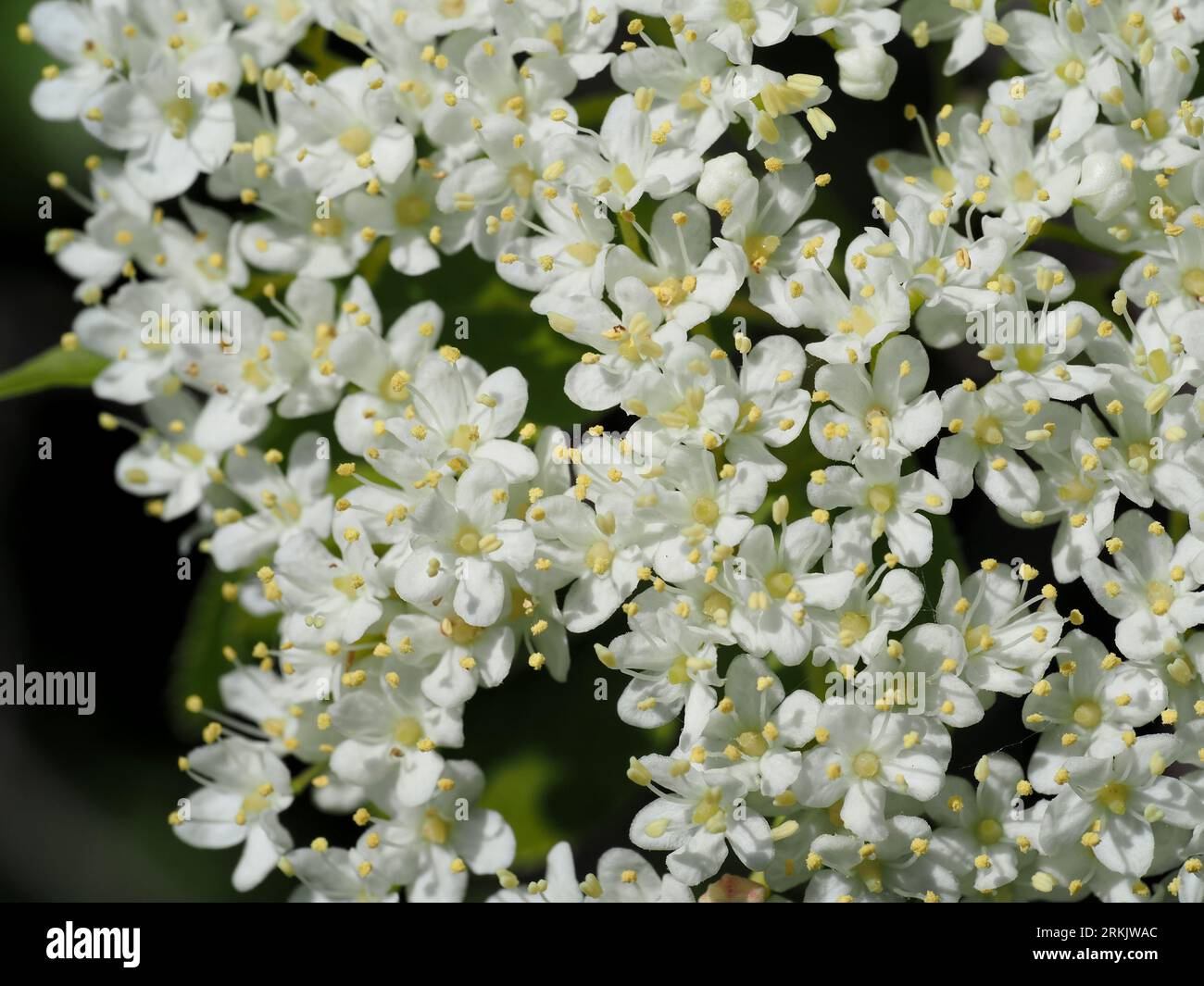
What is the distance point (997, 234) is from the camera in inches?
55.9

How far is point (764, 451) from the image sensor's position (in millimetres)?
1414

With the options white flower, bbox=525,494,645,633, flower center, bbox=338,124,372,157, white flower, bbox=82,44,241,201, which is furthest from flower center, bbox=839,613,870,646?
white flower, bbox=82,44,241,201

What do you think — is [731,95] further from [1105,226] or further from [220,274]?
[220,274]

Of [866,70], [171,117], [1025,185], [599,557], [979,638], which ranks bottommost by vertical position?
[979,638]

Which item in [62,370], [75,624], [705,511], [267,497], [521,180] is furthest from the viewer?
[75,624]

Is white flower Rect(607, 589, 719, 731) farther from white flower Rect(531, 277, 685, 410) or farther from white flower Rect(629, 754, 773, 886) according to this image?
white flower Rect(531, 277, 685, 410)

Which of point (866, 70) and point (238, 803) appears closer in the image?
point (866, 70)

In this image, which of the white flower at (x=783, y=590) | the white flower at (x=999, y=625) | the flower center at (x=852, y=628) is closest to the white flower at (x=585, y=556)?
the white flower at (x=783, y=590)

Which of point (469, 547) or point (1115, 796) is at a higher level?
point (469, 547)

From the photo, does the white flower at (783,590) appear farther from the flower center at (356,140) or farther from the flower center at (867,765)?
the flower center at (356,140)

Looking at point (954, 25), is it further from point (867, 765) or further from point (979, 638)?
point (867, 765)

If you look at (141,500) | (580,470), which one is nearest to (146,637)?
(141,500)

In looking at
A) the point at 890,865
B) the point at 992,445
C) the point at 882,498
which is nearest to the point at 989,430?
the point at 992,445

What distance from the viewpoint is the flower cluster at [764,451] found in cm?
140
